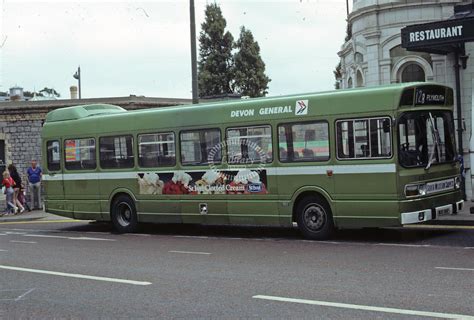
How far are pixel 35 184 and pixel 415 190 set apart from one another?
1587cm

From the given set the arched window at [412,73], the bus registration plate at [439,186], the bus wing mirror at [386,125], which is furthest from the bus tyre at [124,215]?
the arched window at [412,73]

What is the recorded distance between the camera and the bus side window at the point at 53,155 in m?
17.8

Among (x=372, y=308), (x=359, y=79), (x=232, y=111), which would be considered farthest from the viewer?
(x=359, y=79)

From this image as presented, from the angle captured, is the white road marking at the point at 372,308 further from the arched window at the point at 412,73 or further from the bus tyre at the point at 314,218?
the arched window at the point at 412,73

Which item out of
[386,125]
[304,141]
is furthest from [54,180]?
[386,125]

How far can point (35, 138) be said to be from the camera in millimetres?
31438

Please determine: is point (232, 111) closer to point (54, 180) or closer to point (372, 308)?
point (54, 180)

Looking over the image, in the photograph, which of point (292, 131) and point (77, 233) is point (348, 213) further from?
point (77, 233)

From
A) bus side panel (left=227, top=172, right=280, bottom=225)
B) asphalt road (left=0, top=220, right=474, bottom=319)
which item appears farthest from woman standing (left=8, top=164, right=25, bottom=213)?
bus side panel (left=227, top=172, right=280, bottom=225)

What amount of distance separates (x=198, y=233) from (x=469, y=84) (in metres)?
8.55

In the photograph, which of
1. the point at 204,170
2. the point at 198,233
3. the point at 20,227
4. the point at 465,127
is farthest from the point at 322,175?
the point at 20,227

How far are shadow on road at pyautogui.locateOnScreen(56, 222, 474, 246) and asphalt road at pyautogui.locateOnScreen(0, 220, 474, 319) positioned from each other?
0.12 ft

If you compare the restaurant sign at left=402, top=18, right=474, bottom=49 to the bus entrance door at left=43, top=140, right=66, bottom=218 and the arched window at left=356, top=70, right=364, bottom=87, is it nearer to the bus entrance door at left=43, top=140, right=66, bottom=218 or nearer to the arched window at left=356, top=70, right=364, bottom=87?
the arched window at left=356, top=70, right=364, bottom=87

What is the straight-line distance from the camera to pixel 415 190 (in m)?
Answer: 12.0
